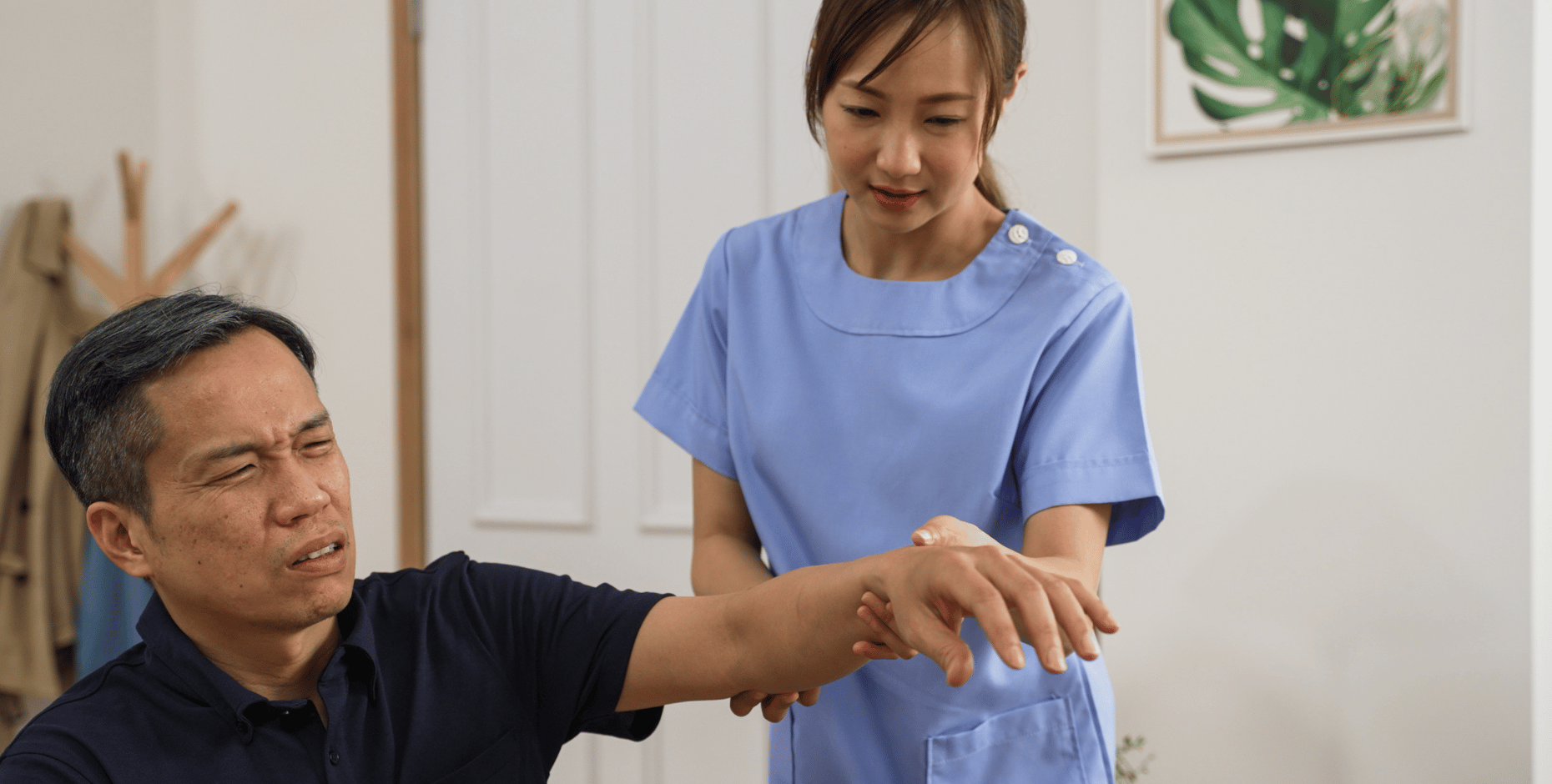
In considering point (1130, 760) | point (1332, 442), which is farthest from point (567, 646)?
point (1332, 442)

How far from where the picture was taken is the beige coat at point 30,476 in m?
2.25

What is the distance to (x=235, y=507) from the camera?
3.13 feet

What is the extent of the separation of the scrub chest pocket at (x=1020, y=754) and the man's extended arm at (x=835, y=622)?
0.18 metres

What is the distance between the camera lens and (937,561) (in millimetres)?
833

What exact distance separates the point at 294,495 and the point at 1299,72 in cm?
167

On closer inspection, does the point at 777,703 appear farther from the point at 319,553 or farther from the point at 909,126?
the point at 909,126

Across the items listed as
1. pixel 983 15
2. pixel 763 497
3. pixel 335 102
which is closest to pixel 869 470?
pixel 763 497

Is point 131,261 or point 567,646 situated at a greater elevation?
point 131,261

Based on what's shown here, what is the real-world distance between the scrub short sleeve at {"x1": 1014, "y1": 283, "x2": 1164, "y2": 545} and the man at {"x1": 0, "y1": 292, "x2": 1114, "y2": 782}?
229mm

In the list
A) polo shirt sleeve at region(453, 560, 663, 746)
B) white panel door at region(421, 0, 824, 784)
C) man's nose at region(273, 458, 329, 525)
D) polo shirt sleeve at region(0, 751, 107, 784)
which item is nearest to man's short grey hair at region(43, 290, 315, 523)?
man's nose at region(273, 458, 329, 525)

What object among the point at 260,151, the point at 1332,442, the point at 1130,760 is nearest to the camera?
the point at 1332,442

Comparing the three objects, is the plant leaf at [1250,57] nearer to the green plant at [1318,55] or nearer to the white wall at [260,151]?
the green plant at [1318,55]

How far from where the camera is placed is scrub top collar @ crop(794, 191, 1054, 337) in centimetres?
118

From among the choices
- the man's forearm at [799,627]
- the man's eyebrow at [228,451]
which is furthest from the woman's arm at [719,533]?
the man's eyebrow at [228,451]
